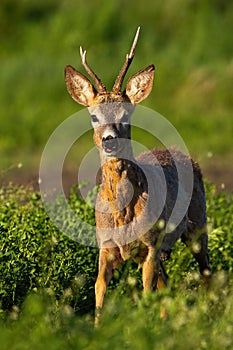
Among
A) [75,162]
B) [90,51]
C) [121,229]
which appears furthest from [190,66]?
[121,229]

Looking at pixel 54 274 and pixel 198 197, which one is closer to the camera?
pixel 54 274

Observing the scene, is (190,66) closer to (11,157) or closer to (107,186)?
(11,157)

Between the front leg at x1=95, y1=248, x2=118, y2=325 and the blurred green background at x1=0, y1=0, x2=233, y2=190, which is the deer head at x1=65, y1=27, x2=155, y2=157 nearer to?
the front leg at x1=95, y1=248, x2=118, y2=325

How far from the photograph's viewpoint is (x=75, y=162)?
19000 millimetres

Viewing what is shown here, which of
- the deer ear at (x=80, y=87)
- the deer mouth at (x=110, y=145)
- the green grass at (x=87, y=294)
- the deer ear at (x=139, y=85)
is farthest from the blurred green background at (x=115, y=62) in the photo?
the deer mouth at (x=110, y=145)

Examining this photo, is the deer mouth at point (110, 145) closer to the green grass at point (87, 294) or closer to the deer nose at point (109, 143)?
→ the deer nose at point (109, 143)

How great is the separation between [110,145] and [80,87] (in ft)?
2.56

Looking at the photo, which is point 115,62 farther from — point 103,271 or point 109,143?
point 109,143

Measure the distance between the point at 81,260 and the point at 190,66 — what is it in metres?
13.9

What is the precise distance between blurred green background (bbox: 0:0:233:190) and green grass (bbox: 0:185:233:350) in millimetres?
6616

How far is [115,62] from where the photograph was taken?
22609 millimetres

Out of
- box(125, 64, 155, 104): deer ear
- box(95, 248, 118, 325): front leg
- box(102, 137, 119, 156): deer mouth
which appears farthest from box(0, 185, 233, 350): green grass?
box(125, 64, 155, 104): deer ear

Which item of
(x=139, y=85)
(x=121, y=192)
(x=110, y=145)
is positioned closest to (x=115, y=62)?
(x=139, y=85)

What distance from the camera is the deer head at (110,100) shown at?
798 centimetres
